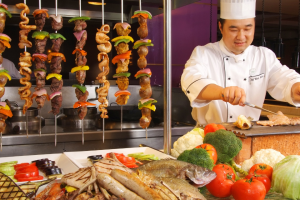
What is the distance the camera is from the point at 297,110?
5.39 m

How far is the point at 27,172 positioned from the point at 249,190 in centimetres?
108

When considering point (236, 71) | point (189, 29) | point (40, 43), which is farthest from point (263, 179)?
point (189, 29)

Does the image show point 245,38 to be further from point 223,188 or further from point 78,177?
point 78,177

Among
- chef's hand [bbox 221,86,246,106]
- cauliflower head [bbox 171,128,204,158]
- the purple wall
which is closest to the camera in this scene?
cauliflower head [bbox 171,128,204,158]

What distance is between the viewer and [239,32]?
9.13 ft

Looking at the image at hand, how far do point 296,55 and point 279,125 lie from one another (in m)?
3.26

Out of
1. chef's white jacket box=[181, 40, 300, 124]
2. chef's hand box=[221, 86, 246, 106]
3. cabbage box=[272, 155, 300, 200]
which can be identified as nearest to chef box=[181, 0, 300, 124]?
chef's white jacket box=[181, 40, 300, 124]

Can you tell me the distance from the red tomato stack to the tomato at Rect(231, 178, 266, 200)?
0.97 meters

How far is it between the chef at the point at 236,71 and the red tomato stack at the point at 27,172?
150 cm

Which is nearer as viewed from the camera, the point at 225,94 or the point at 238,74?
the point at 225,94

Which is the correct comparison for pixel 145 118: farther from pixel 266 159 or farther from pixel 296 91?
pixel 296 91

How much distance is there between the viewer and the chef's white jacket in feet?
9.96

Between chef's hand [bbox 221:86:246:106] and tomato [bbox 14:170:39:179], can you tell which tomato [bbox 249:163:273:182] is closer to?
chef's hand [bbox 221:86:246:106]

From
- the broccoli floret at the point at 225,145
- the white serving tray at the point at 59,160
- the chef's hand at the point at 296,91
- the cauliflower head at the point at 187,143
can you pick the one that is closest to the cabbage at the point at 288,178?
the broccoli floret at the point at 225,145
